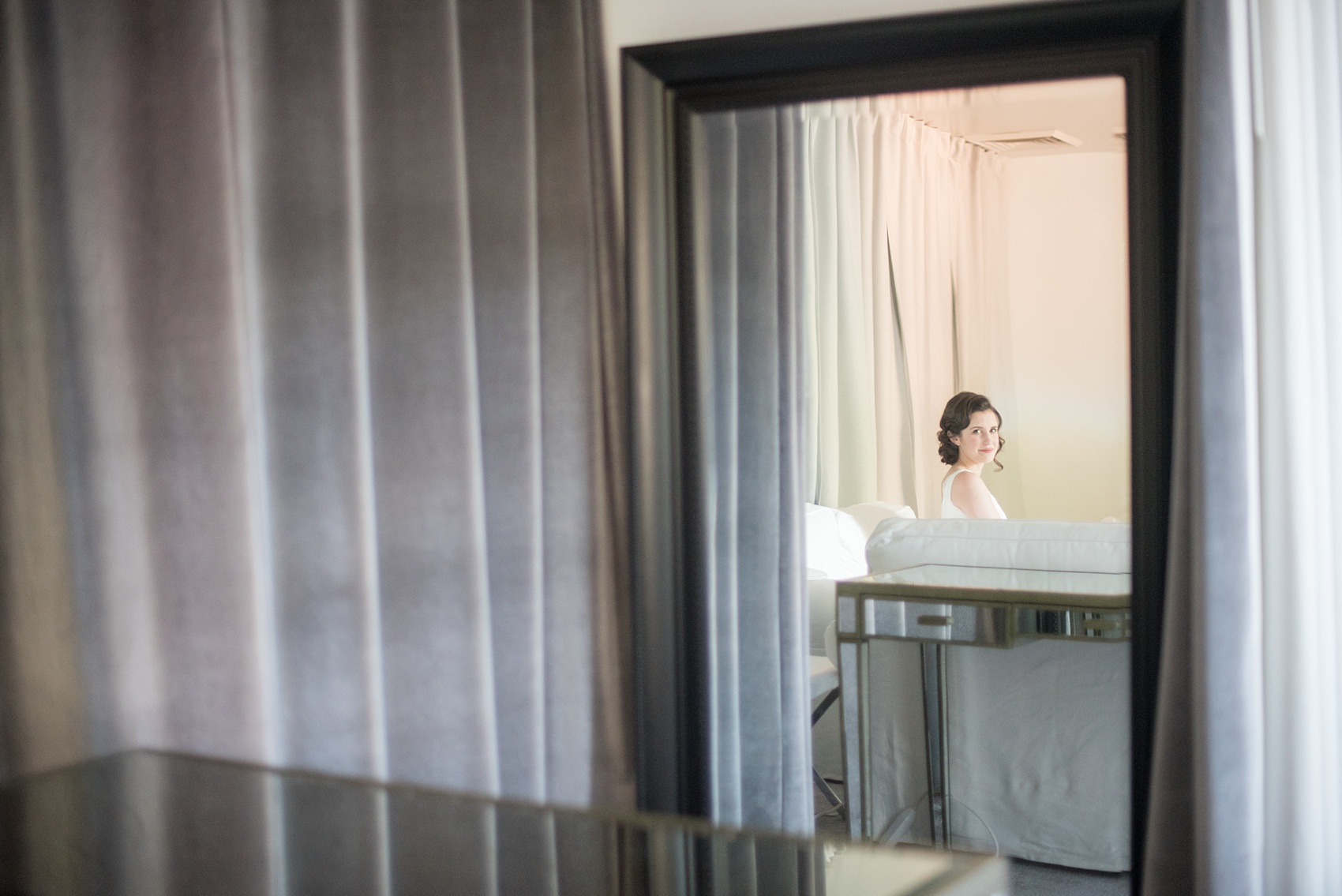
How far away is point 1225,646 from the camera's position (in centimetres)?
184

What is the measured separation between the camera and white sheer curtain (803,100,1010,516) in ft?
6.96

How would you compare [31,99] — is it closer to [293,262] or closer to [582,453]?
[293,262]

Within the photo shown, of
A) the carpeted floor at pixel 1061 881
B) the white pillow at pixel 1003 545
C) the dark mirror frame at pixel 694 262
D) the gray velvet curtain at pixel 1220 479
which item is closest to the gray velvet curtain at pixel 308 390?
the dark mirror frame at pixel 694 262

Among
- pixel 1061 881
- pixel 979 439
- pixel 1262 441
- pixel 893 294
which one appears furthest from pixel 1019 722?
pixel 893 294

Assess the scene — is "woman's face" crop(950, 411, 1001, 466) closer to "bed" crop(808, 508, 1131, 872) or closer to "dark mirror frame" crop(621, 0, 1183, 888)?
"bed" crop(808, 508, 1131, 872)

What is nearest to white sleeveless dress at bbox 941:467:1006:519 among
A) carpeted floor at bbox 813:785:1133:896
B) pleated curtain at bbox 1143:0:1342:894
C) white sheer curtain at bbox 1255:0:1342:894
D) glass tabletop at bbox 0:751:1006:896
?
pleated curtain at bbox 1143:0:1342:894

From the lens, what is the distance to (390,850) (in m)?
0.94

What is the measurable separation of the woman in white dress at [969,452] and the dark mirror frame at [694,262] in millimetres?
244

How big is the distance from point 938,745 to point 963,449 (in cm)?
58

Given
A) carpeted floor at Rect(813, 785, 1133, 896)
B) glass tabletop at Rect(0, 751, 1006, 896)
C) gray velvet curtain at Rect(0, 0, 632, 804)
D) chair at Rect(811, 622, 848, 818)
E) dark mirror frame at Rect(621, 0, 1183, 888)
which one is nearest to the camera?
glass tabletop at Rect(0, 751, 1006, 896)

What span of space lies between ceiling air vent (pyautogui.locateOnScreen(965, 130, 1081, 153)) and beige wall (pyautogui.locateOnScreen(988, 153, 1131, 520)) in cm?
3

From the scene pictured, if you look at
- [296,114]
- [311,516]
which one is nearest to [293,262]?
[296,114]

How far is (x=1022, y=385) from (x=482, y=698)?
1.09 metres

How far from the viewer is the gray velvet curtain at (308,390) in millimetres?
1295
